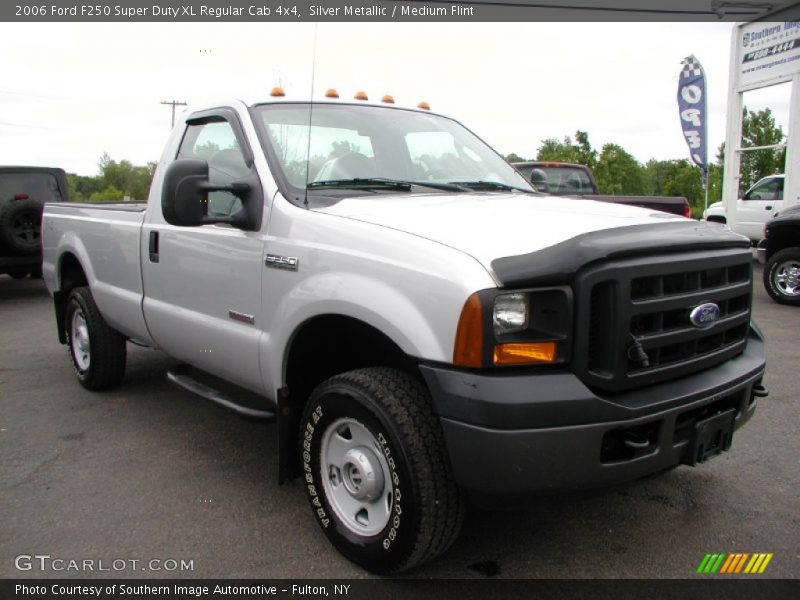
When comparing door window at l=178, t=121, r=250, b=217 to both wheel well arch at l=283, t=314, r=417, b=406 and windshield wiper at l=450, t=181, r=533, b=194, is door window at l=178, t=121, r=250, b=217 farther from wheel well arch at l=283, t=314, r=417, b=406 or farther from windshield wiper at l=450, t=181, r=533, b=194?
windshield wiper at l=450, t=181, r=533, b=194

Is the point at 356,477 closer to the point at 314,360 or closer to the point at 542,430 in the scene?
the point at 314,360

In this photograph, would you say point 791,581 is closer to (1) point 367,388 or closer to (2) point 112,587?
(1) point 367,388

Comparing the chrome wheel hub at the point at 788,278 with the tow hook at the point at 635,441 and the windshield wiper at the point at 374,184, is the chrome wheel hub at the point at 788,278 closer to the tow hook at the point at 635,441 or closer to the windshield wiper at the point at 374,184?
the windshield wiper at the point at 374,184

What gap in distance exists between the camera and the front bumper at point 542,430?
2215 mm

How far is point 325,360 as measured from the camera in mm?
3186

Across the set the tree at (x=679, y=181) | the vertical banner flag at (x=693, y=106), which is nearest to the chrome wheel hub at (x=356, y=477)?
the vertical banner flag at (x=693, y=106)

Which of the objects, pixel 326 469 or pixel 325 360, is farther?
pixel 325 360

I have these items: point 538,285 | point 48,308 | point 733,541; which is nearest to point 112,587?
point 538,285

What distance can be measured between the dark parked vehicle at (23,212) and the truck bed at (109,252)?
15.7 feet

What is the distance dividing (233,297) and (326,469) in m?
1.00

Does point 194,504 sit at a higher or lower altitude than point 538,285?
lower

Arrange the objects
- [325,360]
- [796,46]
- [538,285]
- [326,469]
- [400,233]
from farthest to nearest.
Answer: [796,46], [325,360], [326,469], [400,233], [538,285]

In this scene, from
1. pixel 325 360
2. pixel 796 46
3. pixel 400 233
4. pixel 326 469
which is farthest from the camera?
pixel 796 46

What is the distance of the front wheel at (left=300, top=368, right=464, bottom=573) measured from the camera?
2439 mm
